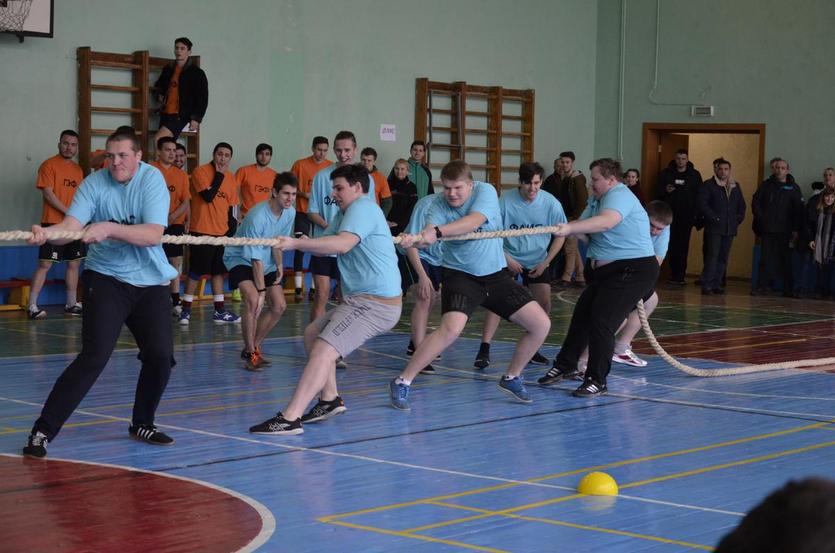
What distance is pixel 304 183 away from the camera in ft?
52.1

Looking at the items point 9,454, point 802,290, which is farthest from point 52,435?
point 802,290

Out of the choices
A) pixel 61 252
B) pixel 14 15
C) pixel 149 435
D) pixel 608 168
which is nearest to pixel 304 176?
pixel 61 252

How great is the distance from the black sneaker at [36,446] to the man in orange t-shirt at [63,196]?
800 centimetres

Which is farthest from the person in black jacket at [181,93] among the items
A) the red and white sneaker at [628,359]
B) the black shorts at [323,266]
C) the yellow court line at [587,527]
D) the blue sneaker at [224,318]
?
the yellow court line at [587,527]

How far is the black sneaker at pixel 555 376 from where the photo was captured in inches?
374

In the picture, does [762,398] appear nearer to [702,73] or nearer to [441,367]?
[441,367]

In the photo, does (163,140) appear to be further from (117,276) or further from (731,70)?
(731,70)

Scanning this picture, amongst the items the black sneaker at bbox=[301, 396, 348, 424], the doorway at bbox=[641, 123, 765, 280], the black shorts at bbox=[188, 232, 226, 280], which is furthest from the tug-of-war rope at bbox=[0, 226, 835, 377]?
the doorway at bbox=[641, 123, 765, 280]

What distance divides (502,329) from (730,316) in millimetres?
3740

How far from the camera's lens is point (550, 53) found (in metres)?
22.0

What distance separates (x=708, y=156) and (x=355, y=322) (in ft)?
57.9

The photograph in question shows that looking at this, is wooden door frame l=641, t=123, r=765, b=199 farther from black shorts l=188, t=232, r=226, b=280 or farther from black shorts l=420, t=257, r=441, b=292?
black shorts l=420, t=257, r=441, b=292

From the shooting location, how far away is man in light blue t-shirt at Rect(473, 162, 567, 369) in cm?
1029

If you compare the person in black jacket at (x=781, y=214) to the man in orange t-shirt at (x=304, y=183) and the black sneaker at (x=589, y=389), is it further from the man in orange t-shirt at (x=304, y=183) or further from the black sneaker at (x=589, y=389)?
the black sneaker at (x=589, y=389)
